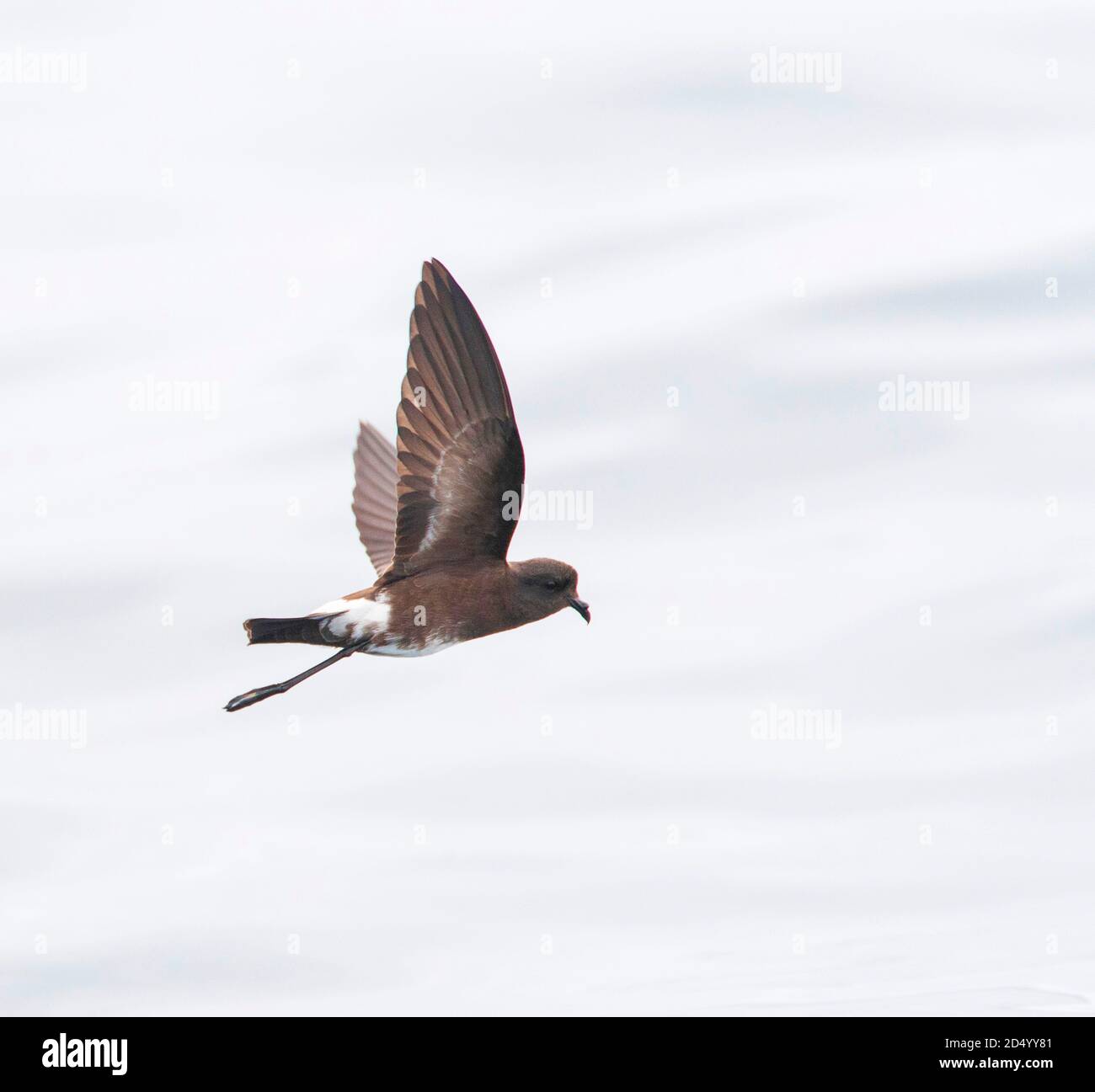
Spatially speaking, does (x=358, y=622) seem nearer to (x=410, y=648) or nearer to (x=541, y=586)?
(x=410, y=648)

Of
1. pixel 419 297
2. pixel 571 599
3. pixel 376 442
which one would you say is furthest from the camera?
pixel 376 442

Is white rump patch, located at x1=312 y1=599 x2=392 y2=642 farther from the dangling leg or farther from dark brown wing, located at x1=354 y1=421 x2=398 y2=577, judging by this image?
dark brown wing, located at x1=354 y1=421 x2=398 y2=577

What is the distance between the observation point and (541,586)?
1076cm

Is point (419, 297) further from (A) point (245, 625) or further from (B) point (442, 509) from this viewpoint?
(A) point (245, 625)

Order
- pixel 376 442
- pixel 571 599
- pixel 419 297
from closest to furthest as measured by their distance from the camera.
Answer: pixel 419 297 → pixel 571 599 → pixel 376 442

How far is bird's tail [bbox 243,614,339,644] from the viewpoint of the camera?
10320 millimetres

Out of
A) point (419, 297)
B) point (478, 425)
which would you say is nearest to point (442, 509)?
point (478, 425)

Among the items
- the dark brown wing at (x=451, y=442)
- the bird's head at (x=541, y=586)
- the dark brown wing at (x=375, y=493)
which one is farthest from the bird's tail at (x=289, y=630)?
the dark brown wing at (x=375, y=493)

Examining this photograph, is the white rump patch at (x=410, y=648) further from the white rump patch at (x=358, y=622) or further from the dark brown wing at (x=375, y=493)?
the dark brown wing at (x=375, y=493)

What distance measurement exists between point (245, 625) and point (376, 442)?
10.5 ft

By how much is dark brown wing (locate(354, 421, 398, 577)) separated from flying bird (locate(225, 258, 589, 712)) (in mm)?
1819

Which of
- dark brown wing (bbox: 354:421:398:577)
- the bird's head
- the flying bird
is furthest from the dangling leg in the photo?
dark brown wing (bbox: 354:421:398:577)

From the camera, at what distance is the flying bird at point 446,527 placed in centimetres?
1012

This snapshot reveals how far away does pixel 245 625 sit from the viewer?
10312 mm
